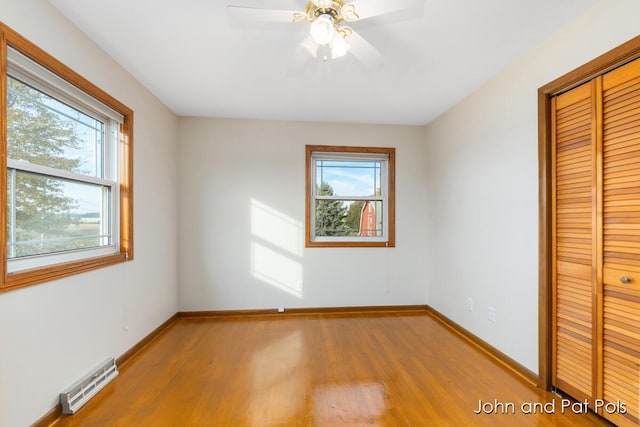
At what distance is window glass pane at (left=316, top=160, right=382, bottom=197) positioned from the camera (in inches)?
150

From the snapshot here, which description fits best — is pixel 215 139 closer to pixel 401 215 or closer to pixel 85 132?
pixel 85 132

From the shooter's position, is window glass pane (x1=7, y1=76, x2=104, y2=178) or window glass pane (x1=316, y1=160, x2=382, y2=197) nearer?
window glass pane (x1=7, y1=76, x2=104, y2=178)

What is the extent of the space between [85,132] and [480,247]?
344cm

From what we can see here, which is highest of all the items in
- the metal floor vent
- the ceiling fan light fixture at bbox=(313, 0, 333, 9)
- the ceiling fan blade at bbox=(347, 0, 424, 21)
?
the ceiling fan light fixture at bbox=(313, 0, 333, 9)

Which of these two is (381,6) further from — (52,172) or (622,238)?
(52,172)

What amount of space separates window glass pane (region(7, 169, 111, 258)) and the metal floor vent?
0.88 meters

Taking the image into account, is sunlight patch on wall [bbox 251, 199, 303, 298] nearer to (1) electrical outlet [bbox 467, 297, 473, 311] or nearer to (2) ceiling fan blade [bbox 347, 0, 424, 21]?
(1) electrical outlet [bbox 467, 297, 473, 311]

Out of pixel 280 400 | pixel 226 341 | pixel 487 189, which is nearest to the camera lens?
pixel 280 400

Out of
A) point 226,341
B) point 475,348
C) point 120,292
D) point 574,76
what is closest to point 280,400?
point 226,341

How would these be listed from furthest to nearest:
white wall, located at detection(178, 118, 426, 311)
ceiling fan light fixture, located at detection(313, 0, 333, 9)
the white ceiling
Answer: white wall, located at detection(178, 118, 426, 311) → the white ceiling → ceiling fan light fixture, located at detection(313, 0, 333, 9)

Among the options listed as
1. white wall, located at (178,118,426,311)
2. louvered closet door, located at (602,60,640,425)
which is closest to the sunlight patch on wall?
white wall, located at (178,118,426,311)

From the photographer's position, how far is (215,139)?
358cm

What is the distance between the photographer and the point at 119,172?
2449mm

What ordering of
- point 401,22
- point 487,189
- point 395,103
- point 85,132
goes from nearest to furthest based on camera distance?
1. point 401,22
2. point 85,132
3. point 487,189
4. point 395,103
